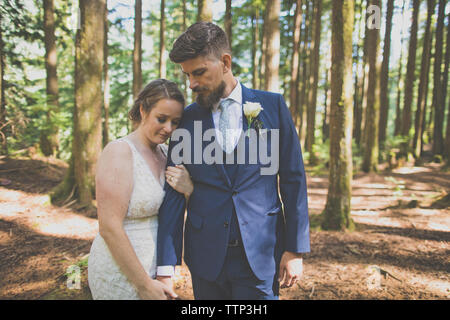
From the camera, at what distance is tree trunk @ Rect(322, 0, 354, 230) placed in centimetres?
502

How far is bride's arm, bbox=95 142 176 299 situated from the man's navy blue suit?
6.9 inches

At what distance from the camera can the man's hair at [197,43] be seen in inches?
71.7

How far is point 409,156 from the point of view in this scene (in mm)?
12945

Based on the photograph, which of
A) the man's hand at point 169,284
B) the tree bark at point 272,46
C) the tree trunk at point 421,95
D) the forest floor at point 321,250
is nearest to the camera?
the man's hand at point 169,284

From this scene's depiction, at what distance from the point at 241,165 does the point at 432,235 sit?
4.90 metres

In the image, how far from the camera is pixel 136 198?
1.81 metres

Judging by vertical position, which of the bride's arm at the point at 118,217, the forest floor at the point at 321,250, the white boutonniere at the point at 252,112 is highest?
the white boutonniere at the point at 252,112

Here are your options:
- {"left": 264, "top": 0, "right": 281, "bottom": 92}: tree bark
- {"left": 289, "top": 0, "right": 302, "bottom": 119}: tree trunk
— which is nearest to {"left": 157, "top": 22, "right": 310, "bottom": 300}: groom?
{"left": 264, "top": 0, "right": 281, "bottom": 92}: tree bark

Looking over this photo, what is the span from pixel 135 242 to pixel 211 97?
115 centimetres

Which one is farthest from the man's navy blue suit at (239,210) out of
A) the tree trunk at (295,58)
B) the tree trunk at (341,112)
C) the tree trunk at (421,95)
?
the tree trunk at (421,95)

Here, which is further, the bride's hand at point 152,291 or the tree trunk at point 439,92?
the tree trunk at point 439,92

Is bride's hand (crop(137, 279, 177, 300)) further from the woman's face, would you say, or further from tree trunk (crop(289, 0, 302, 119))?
tree trunk (crop(289, 0, 302, 119))

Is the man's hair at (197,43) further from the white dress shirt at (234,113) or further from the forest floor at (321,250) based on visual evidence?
the forest floor at (321,250)

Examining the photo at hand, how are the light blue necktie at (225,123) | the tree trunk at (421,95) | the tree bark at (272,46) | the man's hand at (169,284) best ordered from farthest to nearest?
1. the tree trunk at (421,95)
2. the tree bark at (272,46)
3. the light blue necktie at (225,123)
4. the man's hand at (169,284)
